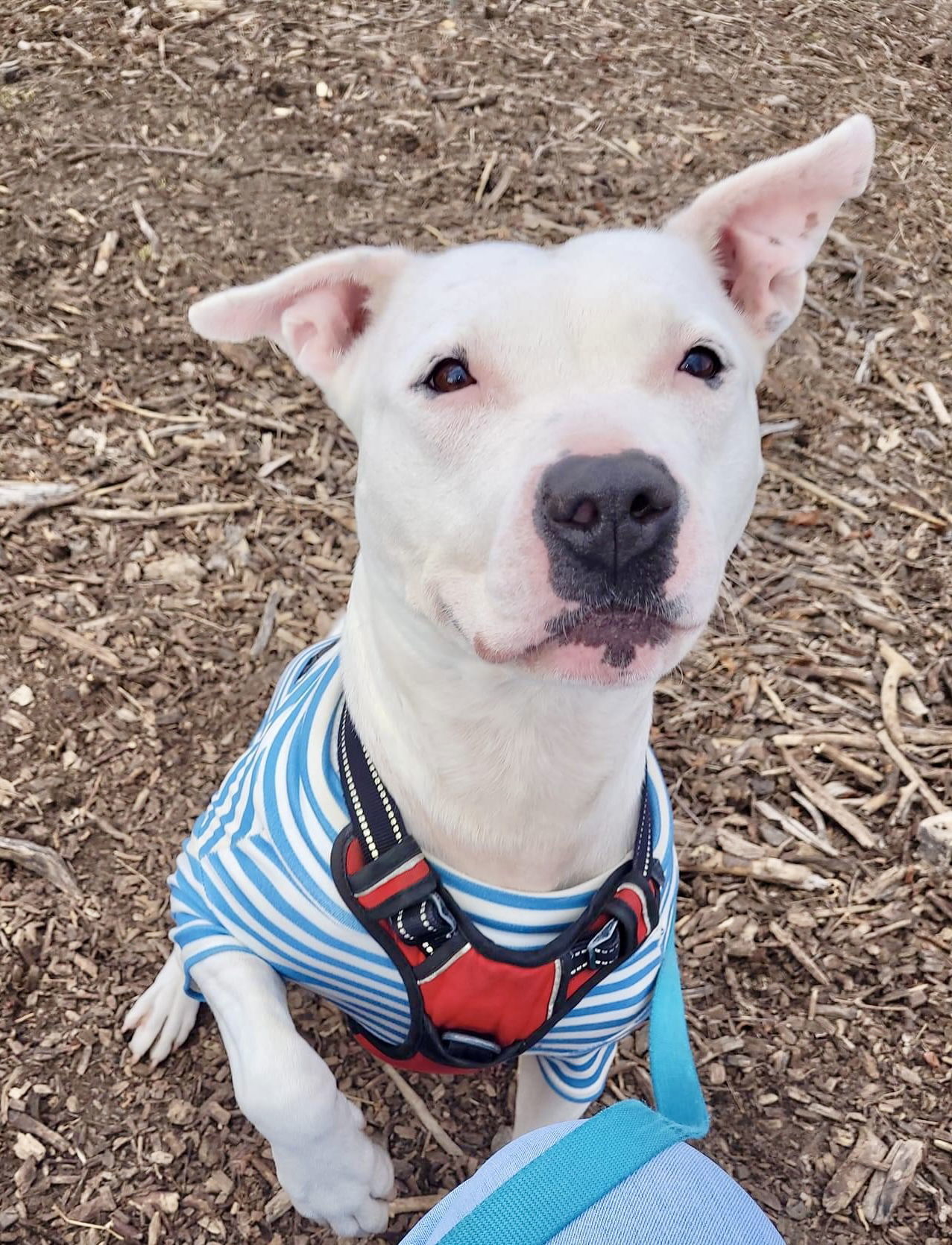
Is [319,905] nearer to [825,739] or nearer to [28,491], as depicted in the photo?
[825,739]

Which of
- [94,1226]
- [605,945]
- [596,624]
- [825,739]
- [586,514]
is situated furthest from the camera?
[825,739]

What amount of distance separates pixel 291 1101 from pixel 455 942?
390 millimetres

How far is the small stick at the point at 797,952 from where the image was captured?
10.0 ft

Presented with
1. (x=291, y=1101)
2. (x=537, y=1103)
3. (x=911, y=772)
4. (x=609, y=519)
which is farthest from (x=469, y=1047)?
(x=911, y=772)

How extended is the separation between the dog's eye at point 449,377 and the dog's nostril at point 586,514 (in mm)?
414

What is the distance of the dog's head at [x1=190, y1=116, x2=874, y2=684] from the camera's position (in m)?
1.60

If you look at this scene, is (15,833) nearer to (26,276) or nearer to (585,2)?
(26,276)

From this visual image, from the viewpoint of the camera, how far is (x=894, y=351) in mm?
4598

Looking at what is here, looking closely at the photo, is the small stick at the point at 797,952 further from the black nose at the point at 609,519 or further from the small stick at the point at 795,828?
the black nose at the point at 609,519

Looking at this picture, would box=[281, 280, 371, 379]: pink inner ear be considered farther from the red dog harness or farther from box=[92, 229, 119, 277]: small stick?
box=[92, 229, 119, 277]: small stick

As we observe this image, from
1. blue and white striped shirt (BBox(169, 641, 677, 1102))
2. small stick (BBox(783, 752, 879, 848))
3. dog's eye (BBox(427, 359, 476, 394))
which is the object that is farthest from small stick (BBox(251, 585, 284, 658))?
dog's eye (BBox(427, 359, 476, 394))

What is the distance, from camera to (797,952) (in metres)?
3.09

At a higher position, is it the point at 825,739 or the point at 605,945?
the point at 605,945

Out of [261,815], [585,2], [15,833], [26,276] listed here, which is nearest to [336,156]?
[26,276]
